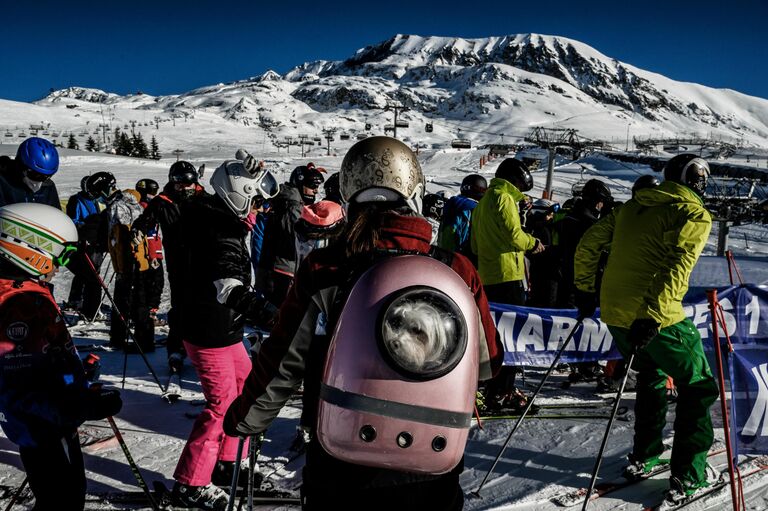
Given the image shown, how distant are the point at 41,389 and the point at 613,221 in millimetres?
3358

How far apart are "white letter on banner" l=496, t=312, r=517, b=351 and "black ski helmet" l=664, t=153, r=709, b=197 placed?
1.82 metres

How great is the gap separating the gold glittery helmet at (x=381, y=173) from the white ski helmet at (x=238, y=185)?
1313 mm

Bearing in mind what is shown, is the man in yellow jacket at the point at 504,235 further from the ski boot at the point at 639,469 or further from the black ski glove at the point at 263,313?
the black ski glove at the point at 263,313

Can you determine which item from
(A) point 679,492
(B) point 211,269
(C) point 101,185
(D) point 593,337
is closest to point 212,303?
(B) point 211,269

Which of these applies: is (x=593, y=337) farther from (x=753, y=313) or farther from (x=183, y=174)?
(x=183, y=174)

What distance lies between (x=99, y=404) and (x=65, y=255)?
0.73 meters

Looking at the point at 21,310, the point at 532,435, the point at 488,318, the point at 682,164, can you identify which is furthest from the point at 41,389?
the point at 682,164

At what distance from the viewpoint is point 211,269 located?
305 cm

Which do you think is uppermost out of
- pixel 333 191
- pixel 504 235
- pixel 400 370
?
pixel 333 191

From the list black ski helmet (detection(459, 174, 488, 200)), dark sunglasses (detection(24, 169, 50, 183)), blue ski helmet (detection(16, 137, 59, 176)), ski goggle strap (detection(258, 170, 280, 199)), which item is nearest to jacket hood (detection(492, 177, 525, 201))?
black ski helmet (detection(459, 174, 488, 200))

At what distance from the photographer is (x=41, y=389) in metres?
2.32

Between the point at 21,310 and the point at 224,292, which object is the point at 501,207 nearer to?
the point at 224,292

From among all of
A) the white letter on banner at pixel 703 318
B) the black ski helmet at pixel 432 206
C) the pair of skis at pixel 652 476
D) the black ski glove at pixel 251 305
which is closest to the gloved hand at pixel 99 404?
the black ski glove at pixel 251 305

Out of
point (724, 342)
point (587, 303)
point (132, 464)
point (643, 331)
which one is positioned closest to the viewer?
point (132, 464)
